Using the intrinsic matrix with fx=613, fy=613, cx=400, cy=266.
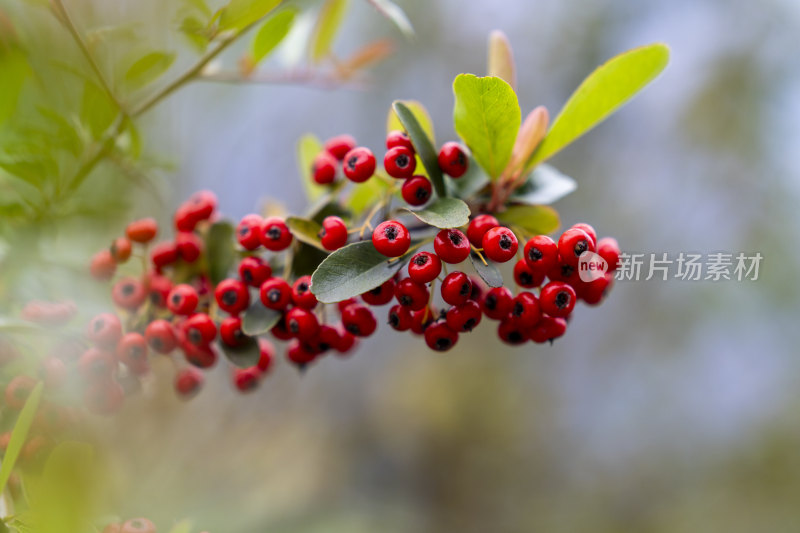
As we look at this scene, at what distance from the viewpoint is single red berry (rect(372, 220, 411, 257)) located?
651mm

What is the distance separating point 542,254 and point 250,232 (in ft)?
1.19

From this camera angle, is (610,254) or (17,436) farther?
(610,254)

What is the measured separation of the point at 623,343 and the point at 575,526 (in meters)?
0.82

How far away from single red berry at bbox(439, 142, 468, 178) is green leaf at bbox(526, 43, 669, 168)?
0.12 meters

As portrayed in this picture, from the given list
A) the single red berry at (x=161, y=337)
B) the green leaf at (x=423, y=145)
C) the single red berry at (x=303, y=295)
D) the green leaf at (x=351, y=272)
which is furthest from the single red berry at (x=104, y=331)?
the green leaf at (x=423, y=145)

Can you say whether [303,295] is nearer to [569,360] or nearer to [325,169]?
[325,169]

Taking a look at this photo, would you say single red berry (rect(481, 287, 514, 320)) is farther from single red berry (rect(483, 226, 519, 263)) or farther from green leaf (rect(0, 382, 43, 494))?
green leaf (rect(0, 382, 43, 494))

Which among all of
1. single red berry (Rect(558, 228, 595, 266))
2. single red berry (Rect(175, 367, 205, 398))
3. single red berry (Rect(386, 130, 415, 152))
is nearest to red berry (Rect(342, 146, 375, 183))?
single red berry (Rect(386, 130, 415, 152))

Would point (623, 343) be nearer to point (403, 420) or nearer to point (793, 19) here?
point (403, 420)

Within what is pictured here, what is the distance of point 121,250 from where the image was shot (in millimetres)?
892

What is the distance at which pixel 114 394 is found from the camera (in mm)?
854

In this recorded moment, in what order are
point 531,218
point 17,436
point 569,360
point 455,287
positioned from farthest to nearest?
point 569,360
point 531,218
point 455,287
point 17,436

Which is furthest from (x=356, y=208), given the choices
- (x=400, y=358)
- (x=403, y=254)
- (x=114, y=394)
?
(x=400, y=358)

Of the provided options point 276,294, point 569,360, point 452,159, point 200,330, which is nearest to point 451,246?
point 452,159
